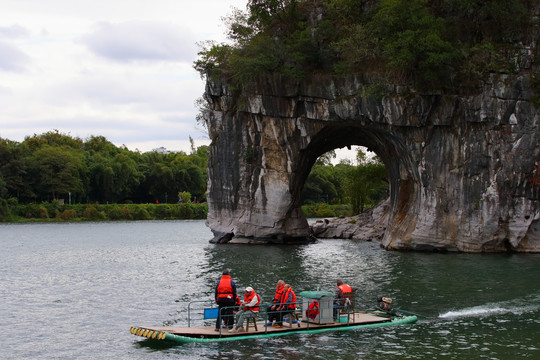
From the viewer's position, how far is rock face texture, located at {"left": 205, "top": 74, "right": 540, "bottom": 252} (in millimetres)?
A: 49469

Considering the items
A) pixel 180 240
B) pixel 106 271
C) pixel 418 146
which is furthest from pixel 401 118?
pixel 180 240

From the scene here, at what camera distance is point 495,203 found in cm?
4953

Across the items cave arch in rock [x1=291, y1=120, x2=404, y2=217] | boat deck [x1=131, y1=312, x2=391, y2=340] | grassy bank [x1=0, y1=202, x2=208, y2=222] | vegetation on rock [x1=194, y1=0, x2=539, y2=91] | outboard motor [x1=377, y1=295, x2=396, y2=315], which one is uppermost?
vegetation on rock [x1=194, y1=0, x2=539, y2=91]

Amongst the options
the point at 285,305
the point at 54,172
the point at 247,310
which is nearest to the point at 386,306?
the point at 285,305

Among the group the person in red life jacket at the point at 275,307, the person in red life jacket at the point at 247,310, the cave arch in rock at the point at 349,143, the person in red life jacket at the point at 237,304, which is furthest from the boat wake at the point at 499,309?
the cave arch in rock at the point at 349,143

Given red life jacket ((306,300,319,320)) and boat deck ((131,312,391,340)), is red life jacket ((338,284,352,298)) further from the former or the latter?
red life jacket ((306,300,319,320))

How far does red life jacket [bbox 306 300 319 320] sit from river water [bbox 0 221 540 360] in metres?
0.88

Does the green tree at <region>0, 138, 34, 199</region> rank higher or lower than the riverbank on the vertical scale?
higher

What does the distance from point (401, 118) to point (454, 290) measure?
19.7m

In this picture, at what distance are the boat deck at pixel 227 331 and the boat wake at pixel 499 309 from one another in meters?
3.81

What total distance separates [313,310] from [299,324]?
75 cm

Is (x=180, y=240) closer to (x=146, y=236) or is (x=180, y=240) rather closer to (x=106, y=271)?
(x=146, y=236)

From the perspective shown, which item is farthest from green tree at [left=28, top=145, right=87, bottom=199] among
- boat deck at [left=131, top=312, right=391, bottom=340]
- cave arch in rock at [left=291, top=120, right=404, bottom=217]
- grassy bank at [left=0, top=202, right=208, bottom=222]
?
boat deck at [left=131, top=312, right=391, bottom=340]

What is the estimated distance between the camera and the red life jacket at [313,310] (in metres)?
25.3
